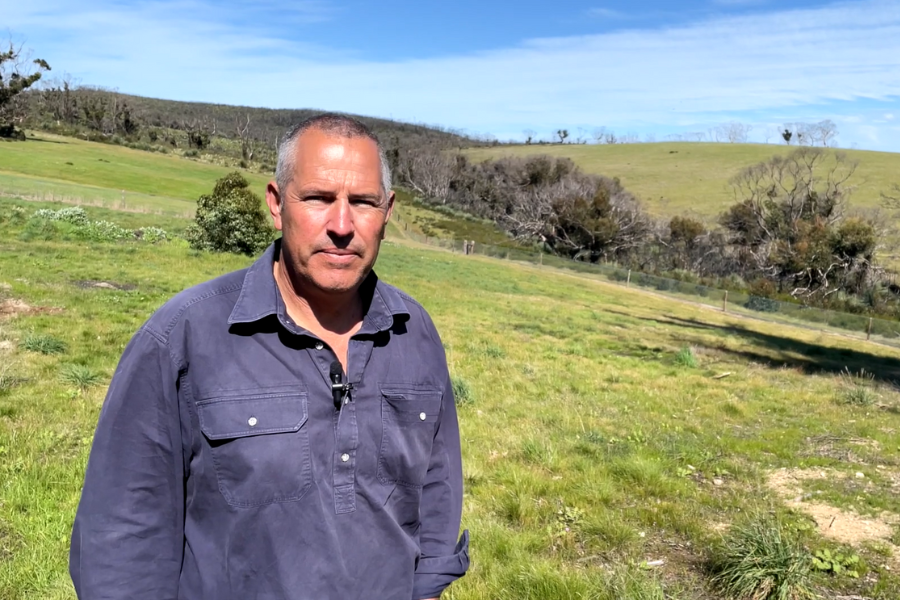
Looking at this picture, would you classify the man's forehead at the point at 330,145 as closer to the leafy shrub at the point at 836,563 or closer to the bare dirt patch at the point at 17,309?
the leafy shrub at the point at 836,563

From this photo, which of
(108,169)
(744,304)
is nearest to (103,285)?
(744,304)

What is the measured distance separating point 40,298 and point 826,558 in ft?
37.5

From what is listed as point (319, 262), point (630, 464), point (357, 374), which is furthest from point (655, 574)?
point (319, 262)

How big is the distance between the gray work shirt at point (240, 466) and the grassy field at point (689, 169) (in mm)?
Result: 75391

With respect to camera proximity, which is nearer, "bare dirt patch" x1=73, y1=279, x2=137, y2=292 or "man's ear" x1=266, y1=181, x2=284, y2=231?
"man's ear" x1=266, y1=181, x2=284, y2=231

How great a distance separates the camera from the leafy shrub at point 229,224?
1930 centimetres

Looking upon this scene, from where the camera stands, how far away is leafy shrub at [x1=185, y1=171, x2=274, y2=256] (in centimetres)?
1930

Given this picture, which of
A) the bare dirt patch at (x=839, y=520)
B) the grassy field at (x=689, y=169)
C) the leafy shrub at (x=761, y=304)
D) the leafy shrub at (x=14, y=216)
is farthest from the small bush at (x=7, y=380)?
the grassy field at (x=689, y=169)

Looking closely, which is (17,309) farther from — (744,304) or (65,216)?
(744,304)

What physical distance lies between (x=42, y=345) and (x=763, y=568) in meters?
8.01

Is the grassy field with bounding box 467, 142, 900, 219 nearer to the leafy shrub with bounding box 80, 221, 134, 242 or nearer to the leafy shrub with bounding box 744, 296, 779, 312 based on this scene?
the leafy shrub with bounding box 744, 296, 779, 312

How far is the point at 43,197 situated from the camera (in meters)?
29.7

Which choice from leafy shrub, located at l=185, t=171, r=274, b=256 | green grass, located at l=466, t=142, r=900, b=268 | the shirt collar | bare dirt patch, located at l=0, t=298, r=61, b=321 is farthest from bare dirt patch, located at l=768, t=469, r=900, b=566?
green grass, located at l=466, t=142, r=900, b=268

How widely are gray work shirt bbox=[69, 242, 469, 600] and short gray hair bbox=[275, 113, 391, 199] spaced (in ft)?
1.01
